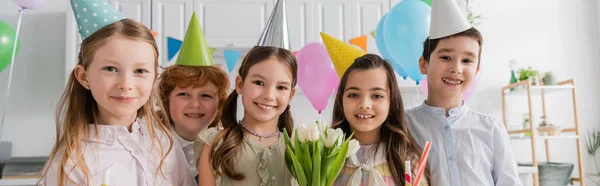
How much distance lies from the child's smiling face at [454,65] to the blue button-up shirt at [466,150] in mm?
73

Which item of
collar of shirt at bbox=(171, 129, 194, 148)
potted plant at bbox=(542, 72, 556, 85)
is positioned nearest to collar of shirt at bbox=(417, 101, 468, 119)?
collar of shirt at bbox=(171, 129, 194, 148)

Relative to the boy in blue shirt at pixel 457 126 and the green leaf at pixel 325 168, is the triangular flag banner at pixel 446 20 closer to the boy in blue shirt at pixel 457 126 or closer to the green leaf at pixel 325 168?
the boy in blue shirt at pixel 457 126

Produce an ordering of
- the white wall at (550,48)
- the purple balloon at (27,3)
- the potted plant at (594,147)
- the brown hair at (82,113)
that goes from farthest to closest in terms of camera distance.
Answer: the white wall at (550,48) < the potted plant at (594,147) < the purple balloon at (27,3) < the brown hair at (82,113)

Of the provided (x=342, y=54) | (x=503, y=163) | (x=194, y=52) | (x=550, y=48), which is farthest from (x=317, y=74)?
(x=550, y=48)

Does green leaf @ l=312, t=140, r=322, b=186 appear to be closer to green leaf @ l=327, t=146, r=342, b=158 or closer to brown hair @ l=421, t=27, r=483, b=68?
green leaf @ l=327, t=146, r=342, b=158

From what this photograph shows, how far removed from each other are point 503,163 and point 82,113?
111 cm

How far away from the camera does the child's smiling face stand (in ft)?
4.71

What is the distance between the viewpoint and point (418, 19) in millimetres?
1810

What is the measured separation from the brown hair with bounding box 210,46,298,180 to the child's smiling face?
1.36 feet

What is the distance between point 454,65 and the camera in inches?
56.4

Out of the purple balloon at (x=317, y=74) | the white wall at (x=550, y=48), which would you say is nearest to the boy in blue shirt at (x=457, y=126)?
the purple balloon at (x=317, y=74)

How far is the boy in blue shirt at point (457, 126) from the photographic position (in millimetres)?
1414

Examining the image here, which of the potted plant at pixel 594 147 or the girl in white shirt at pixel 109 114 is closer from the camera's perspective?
the girl in white shirt at pixel 109 114

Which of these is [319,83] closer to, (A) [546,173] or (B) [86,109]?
(B) [86,109]
